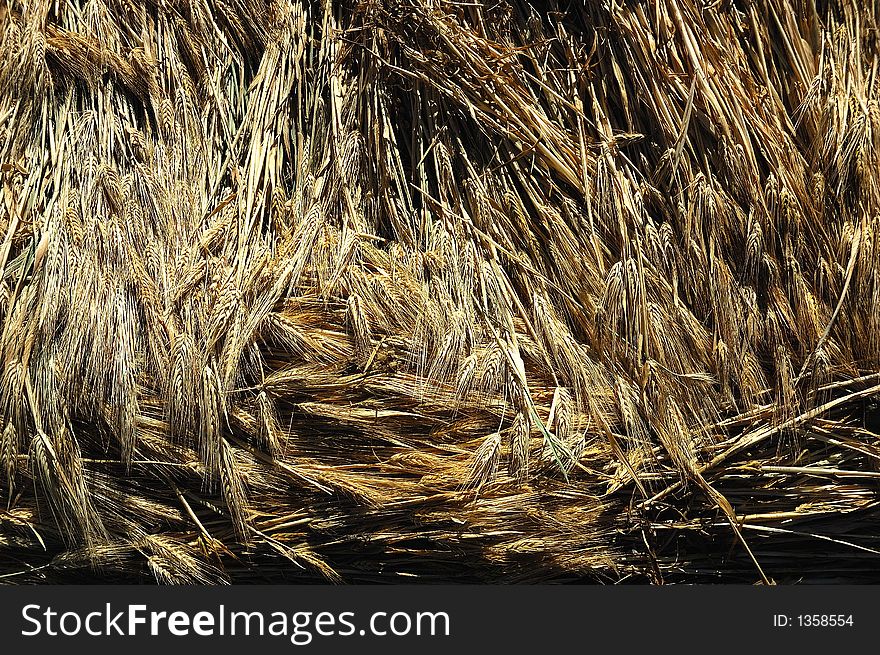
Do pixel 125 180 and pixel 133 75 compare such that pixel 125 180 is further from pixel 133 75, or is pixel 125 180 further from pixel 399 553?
pixel 399 553

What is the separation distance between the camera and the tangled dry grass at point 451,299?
0.85 m

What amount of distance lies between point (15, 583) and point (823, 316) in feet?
4.14

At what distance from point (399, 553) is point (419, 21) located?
0.79 meters

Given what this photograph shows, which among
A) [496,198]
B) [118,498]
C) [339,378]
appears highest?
[496,198]

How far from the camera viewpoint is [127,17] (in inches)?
37.3

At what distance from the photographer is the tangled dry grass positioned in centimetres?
85

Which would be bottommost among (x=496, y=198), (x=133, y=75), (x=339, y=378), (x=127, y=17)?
(x=339, y=378)

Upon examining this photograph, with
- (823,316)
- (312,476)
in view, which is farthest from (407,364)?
(823,316)

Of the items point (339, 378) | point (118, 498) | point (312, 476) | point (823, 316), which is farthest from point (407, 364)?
point (823, 316)

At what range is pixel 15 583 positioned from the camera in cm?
90

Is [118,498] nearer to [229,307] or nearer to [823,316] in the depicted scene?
[229,307]

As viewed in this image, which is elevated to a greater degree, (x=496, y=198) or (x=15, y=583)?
(x=496, y=198)

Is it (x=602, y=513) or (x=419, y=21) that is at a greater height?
(x=419, y=21)

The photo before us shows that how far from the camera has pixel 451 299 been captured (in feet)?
2.87
